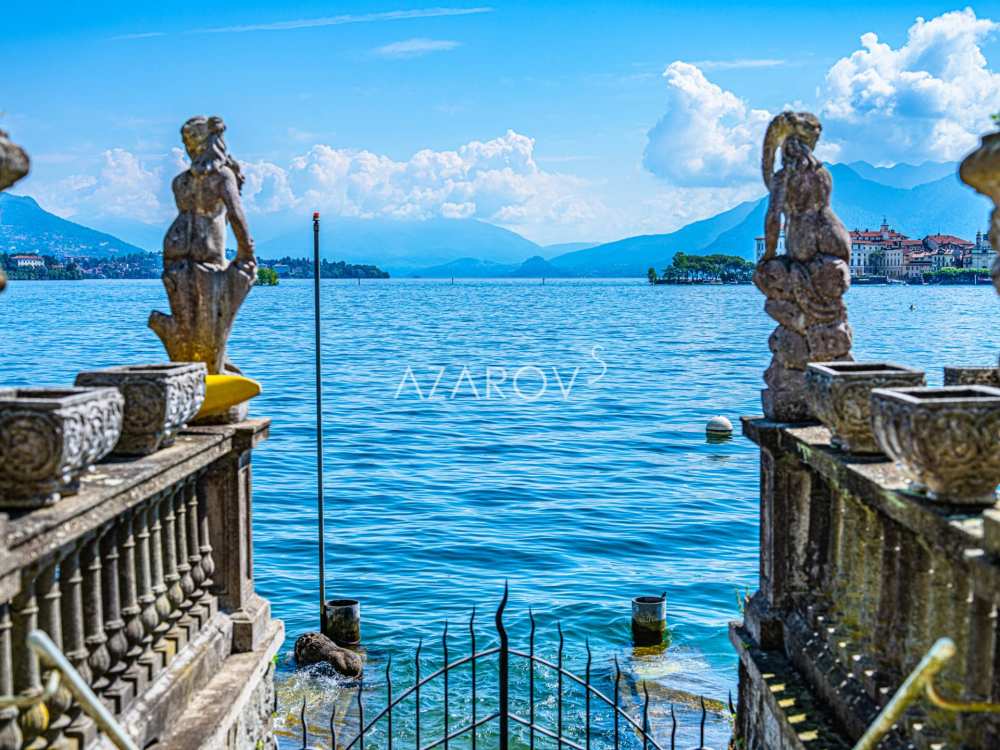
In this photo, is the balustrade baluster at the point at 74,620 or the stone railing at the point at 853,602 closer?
the stone railing at the point at 853,602

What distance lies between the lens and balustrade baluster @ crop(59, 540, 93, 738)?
4824 mm

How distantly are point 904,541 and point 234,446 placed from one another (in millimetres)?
3805

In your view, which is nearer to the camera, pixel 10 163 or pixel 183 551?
pixel 10 163

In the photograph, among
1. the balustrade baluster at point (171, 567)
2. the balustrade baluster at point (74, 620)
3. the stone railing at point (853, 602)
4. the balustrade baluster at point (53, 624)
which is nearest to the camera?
the stone railing at point (853, 602)

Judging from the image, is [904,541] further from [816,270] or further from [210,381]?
[210,381]

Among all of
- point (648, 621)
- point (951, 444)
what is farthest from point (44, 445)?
point (648, 621)

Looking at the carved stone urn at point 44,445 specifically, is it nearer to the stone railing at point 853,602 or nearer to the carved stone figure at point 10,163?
the carved stone figure at point 10,163

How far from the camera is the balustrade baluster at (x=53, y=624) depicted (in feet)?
15.1

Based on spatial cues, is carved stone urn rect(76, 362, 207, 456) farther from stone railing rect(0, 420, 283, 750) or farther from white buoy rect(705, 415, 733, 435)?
white buoy rect(705, 415, 733, 435)

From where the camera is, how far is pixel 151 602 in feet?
19.1

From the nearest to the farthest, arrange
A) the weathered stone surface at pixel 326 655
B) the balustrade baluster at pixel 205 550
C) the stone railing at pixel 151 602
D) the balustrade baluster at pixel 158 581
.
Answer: the stone railing at pixel 151 602 < the balustrade baluster at pixel 158 581 < the balustrade baluster at pixel 205 550 < the weathered stone surface at pixel 326 655

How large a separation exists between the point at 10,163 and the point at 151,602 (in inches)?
107

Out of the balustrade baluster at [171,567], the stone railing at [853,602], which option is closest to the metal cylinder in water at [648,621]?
the stone railing at [853,602]

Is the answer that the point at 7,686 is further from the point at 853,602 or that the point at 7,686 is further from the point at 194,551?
the point at 853,602
